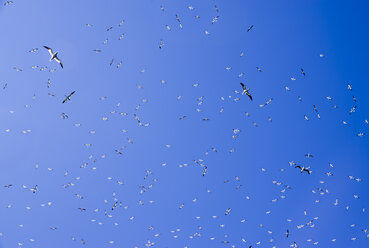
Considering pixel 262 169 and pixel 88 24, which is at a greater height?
pixel 88 24

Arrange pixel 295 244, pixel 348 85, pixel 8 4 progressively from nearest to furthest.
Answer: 1. pixel 8 4
2. pixel 348 85
3. pixel 295 244

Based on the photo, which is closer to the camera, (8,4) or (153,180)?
(8,4)

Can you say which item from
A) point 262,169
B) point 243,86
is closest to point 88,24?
point 243,86

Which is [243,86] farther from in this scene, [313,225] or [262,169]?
[313,225]

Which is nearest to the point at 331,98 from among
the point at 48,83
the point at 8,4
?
the point at 48,83

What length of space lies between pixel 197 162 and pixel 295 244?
6.05 metres

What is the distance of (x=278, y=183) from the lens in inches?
691

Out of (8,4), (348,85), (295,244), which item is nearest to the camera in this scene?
(8,4)

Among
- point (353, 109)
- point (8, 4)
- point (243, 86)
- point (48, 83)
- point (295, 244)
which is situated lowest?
point (295, 244)

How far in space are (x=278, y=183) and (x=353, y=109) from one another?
483 cm

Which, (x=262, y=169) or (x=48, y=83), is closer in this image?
(x=48, y=83)

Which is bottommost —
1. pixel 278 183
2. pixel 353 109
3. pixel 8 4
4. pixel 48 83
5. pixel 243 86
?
pixel 278 183

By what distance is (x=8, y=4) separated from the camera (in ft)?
48.7

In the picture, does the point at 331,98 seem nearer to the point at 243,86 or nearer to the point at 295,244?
the point at 243,86
